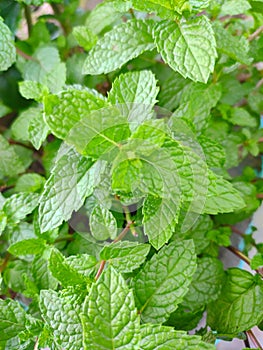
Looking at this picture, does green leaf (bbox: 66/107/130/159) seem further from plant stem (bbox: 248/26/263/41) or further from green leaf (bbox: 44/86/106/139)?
plant stem (bbox: 248/26/263/41)

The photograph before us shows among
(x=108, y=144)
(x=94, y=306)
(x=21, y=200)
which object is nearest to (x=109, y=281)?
(x=94, y=306)

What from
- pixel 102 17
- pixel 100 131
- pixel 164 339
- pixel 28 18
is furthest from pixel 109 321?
pixel 28 18

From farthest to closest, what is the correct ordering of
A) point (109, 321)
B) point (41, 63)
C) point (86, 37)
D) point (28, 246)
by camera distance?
point (41, 63) < point (86, 37) < point (28, 246) < point (109, 321)

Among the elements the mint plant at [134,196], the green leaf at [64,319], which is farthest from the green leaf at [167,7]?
the green leaf at [64,319]

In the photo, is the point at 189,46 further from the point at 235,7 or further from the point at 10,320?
the point at 10,320

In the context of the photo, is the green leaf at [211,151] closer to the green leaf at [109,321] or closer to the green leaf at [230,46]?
the green leaf at [230,46]

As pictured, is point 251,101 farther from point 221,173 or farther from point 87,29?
point 87,29

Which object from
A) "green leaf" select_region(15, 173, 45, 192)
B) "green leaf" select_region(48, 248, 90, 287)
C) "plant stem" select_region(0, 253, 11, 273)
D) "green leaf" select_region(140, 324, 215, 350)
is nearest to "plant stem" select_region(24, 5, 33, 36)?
"green leaf" select_region(15, 173, 45, 192)
